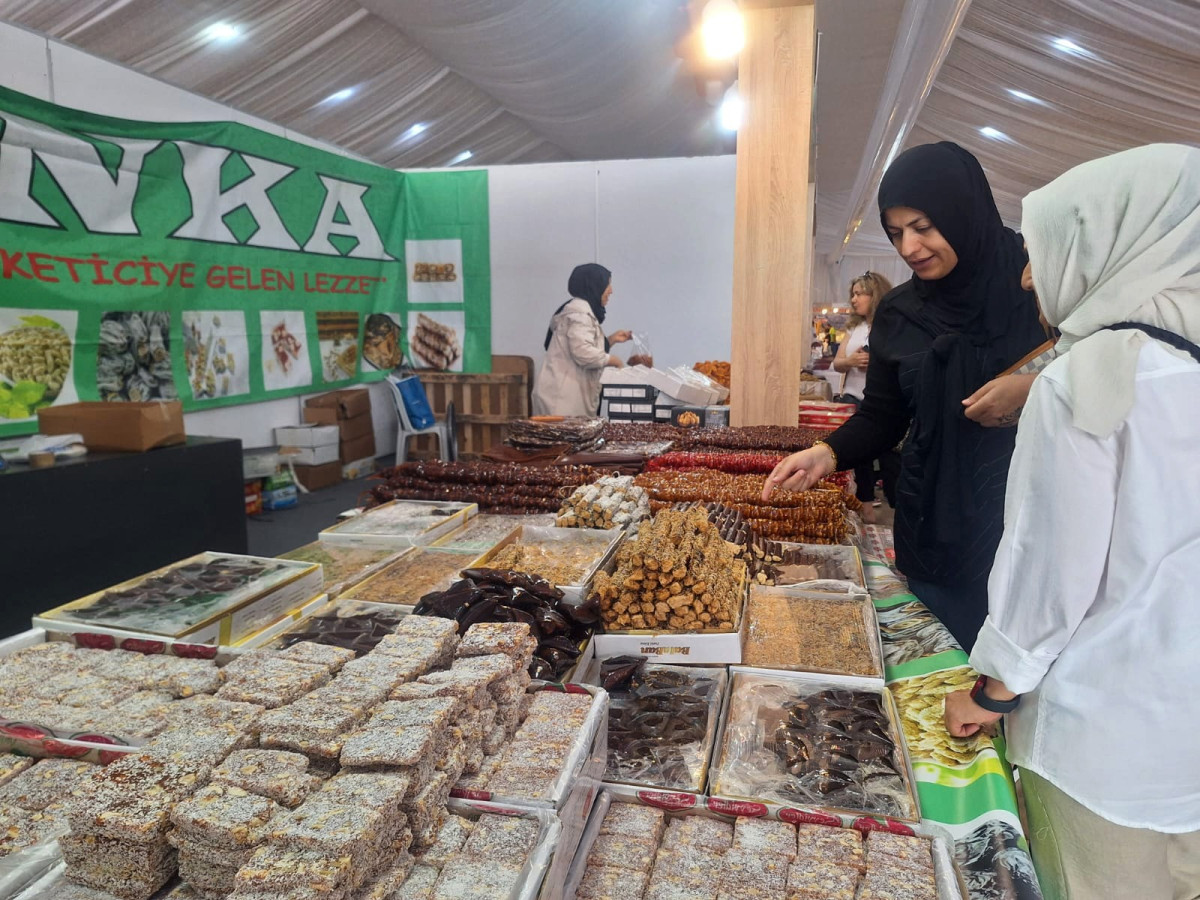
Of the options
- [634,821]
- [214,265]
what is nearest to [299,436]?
[214,265]

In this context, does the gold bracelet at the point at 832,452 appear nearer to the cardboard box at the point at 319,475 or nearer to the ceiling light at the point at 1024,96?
the cardboard box at the point at 319,475

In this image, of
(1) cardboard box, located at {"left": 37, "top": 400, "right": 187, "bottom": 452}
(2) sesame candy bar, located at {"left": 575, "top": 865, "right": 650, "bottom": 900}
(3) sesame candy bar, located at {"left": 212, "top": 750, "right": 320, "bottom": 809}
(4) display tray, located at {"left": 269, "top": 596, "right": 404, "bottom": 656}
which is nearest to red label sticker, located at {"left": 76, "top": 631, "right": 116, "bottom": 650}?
(4) display tray, located at {"left": 269, "top": 596, "right": 404, "bottom": 656}

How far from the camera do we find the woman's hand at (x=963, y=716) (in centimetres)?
148

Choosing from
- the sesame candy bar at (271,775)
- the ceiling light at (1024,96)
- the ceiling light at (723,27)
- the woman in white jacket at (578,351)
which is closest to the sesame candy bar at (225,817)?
the sesame candy bar at (271,775)

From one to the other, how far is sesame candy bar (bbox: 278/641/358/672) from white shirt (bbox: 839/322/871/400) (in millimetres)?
5849

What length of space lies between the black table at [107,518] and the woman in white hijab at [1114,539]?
14.4 feet

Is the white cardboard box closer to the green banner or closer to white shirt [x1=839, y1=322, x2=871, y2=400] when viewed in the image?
the green banner

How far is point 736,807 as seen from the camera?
1.40 m

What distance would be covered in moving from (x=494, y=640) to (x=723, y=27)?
3839mm

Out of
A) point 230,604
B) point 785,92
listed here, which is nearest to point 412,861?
point 230,604

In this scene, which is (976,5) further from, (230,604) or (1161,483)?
(230,604)

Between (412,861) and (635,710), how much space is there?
0.78m

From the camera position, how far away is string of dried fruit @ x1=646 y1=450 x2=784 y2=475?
11.4 feet

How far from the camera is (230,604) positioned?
1.96 meters
